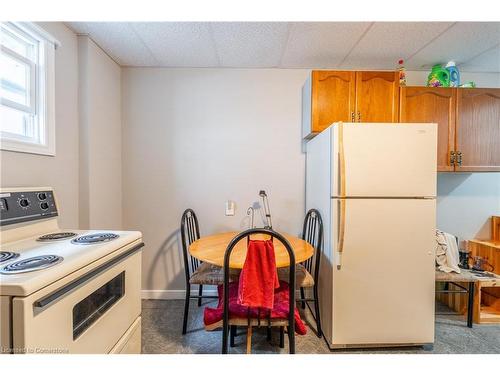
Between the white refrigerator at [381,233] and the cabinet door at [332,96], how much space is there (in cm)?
50

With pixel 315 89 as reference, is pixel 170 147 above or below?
below

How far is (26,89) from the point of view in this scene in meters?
1.51

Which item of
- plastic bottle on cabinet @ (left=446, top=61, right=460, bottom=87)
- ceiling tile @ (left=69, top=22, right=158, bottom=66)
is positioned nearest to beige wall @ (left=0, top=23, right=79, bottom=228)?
ceiling tile @ (left=69, top=22, right=158, bottom=66)

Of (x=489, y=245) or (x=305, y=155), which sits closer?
(x=489, y=245)

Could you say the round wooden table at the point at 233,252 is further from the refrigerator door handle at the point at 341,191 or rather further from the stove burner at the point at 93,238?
the stove burner at the point at 93,238

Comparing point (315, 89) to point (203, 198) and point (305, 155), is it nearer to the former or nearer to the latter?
point (305, 155)

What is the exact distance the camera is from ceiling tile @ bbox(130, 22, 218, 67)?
69.6 inches

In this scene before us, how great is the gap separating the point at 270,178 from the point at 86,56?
192cm

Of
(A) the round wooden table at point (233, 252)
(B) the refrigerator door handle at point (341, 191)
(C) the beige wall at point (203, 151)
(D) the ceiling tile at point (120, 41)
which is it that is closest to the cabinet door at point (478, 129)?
(B) the refrigerator door handle at point (341, 191)

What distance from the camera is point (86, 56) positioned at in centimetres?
191

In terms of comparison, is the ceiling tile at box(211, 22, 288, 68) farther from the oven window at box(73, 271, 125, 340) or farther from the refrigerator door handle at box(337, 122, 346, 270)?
the oven window at box(73, 271, 125, 340)

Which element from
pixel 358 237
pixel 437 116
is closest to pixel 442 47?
pixel 437 116

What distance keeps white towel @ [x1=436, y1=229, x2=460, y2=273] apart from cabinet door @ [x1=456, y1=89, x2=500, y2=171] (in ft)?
2.12

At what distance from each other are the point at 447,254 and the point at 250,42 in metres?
2.54
